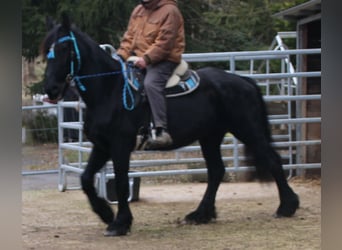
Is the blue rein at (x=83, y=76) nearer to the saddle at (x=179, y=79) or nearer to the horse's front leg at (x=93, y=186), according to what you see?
the saddle at (x=179, y=79)

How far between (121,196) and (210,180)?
1072 mm

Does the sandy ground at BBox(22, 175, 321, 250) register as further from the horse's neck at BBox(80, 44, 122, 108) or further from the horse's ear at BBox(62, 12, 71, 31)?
the horse's ear at BBox(62, 12, 71, 31)

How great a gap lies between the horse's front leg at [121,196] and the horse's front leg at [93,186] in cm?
15

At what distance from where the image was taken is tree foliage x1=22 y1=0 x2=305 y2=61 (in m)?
13.8

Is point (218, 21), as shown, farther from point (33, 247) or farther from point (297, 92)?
point (33, 247)

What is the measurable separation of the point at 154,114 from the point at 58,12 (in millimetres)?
8297

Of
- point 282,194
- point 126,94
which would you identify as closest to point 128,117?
point 126,94

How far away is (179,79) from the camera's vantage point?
631 centimetres

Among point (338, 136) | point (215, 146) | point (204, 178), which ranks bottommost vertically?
point (204, 178)

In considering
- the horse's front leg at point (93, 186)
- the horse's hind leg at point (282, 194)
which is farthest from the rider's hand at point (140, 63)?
the horse's hind leg at point (282, 194)

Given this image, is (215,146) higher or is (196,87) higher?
(196,87)

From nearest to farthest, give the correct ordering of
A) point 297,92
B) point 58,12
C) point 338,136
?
point 338,136, point 297,92, point 58,12

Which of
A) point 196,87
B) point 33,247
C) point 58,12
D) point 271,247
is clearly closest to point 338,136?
point 271,247

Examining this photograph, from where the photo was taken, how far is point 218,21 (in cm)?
1642
